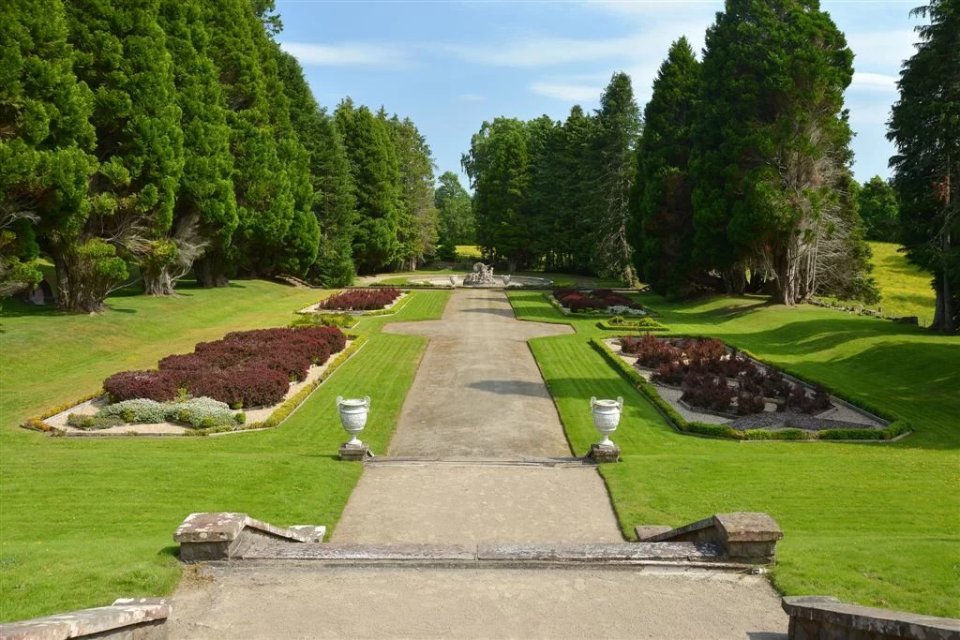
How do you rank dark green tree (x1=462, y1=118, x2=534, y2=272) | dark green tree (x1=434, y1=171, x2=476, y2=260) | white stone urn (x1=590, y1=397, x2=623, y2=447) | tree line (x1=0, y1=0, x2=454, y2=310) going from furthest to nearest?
dark green tree (x1=434, y1=171, x2=476, y2=260), dark green tree (x1=462, y1=118, x2=534, y2=272), tree line (x1=0, y1=0, x2=454, y2=310), white stone urn (x1=590, y1=397, x2=623, y2=447)

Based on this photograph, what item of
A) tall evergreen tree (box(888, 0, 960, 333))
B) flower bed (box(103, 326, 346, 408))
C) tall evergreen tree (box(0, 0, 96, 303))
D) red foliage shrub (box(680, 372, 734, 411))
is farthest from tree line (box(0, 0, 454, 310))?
tall evergreen tree (box(888, 0, 960, 333))

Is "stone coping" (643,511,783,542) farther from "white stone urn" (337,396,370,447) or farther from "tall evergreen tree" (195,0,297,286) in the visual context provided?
"tall evergreen tree" (195,0,297,286)

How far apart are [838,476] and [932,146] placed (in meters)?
22.1

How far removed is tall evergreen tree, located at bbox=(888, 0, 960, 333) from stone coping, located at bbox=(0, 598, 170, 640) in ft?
92.1

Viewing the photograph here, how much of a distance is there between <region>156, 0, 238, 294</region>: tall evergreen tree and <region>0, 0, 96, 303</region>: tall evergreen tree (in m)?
8.74

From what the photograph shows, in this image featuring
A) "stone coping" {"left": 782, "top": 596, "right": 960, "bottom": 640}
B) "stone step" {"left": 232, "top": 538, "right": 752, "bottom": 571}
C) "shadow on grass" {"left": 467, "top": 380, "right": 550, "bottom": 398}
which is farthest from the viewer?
"shadow on grass" {"left": 467, "top": 380, "right": 550, "bottom": 398}

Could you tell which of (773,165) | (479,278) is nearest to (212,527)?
(773,165)

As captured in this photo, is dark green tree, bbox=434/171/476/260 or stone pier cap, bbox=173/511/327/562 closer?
stone pier cap, bbox=173/511/327/562

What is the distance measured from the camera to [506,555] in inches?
297

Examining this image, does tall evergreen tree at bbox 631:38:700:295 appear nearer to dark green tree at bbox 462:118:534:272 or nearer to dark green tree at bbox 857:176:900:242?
dark green tree at bbox 462:118:534:272

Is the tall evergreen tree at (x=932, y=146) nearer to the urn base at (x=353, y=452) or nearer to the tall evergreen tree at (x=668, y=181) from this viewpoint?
the tall evergreen tree at (x=668, y=181)

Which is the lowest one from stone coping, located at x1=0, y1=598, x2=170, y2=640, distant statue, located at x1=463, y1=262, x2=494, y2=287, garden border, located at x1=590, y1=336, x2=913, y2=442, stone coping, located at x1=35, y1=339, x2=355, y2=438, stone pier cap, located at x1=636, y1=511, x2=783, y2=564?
garden border, located at x1=590, y1=336, x2=913, y2=442

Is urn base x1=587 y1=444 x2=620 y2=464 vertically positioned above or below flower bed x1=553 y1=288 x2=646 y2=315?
below

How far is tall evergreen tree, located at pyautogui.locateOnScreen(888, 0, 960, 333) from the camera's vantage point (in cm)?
2684
